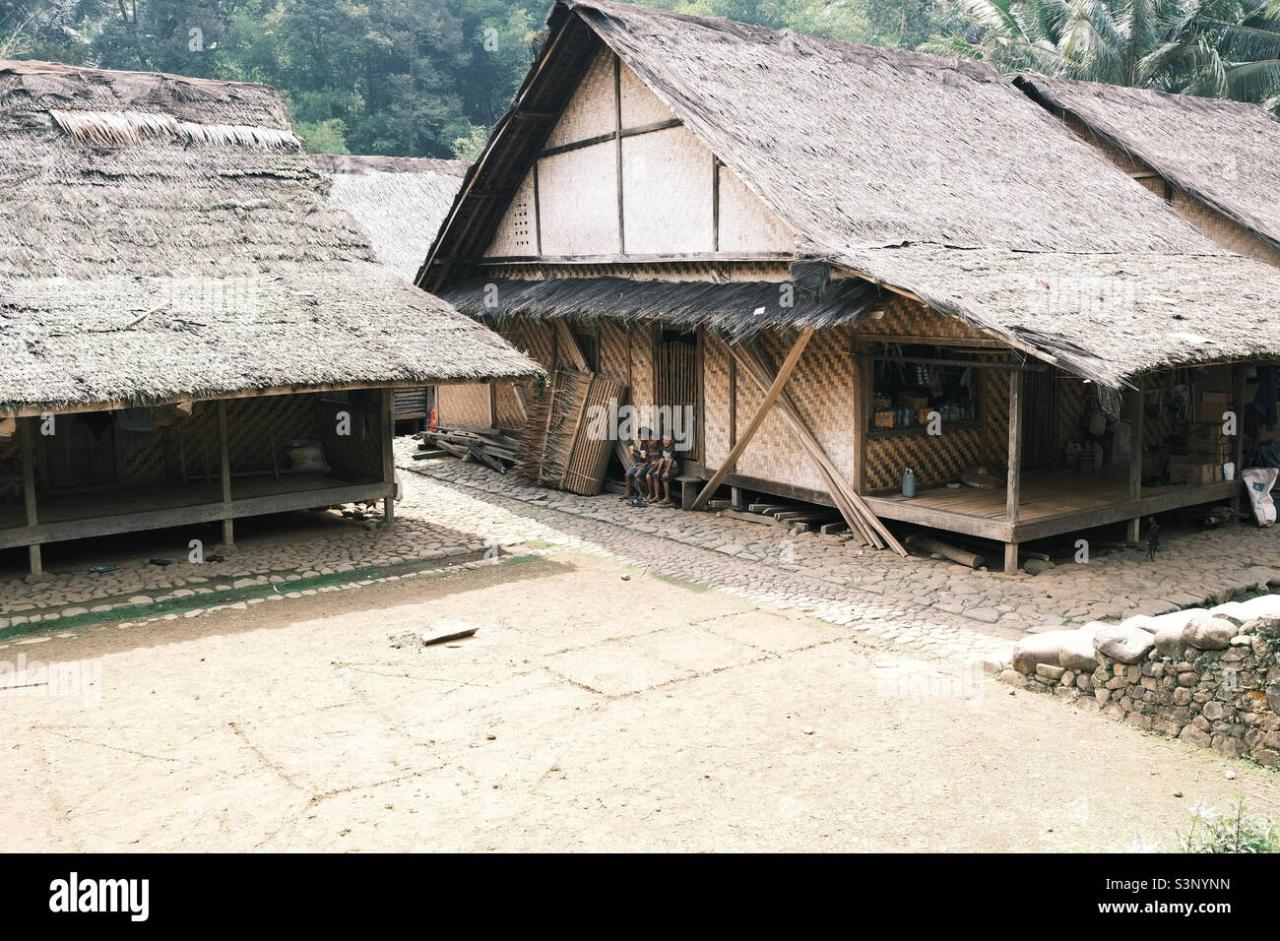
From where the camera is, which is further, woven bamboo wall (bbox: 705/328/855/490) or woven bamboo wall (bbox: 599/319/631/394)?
woven bamboo wall (bbox: 599/319/631/394)

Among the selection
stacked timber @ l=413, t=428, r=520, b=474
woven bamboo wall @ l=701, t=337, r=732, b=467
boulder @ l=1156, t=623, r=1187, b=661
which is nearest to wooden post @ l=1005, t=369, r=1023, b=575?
boulder @ l=1156, t=623, r=1187, b=661

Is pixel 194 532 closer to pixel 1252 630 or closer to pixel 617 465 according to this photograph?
pixel 617 465

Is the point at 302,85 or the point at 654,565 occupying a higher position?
the point at 302,85

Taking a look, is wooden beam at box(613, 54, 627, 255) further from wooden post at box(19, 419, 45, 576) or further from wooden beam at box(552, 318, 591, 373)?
wooden post at box(19, 419, 45, 576)

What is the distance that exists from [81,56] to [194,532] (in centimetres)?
3134

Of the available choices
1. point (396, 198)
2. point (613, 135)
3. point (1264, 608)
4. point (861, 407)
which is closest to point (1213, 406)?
point (861, 407)

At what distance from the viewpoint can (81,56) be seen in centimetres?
3797

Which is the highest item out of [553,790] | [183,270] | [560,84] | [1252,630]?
[560,84]

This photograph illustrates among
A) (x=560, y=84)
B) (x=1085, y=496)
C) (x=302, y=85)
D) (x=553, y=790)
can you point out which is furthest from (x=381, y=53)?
(x=553, y=790)

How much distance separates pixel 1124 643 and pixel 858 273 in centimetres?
451

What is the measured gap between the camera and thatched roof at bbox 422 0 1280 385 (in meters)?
10.7

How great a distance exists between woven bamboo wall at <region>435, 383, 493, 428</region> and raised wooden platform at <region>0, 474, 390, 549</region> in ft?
17.0

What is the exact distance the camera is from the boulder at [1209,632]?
6.96 m

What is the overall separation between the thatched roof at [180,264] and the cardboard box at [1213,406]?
768 cm
